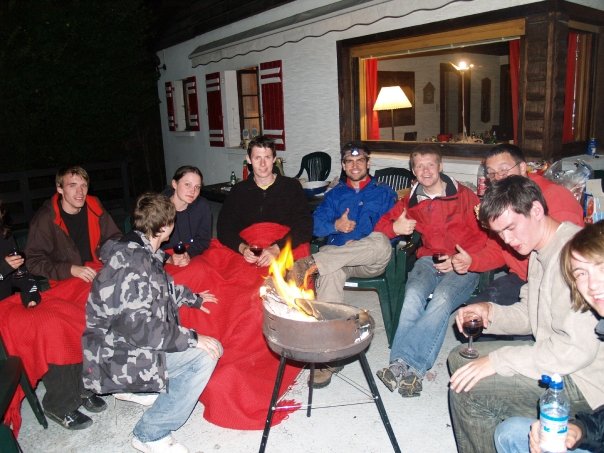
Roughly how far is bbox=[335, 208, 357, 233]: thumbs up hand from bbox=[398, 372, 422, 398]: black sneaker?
1247 mm

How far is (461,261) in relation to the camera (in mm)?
3148

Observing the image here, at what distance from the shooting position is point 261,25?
8.19 meters

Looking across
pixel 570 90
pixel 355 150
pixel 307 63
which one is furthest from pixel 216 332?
pixel 307 63

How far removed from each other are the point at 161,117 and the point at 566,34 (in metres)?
10.2

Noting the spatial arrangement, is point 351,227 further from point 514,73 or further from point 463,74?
point 463,74

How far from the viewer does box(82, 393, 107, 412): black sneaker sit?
9.93 feet

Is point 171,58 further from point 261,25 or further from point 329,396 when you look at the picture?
point 329,396

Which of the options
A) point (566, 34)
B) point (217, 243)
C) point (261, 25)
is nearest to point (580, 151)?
point (566, 34)

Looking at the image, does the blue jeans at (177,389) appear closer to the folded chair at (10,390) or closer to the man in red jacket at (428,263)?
the folded chair at (10,390)

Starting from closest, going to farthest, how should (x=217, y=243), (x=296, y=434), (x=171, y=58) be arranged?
(x=296, y=434) < (x=217, y=243) < (x=171, y=58)

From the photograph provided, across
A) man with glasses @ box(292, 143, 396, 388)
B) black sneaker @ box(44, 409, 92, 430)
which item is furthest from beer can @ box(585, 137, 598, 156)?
black sneaker @ box(44, 409, 92, 430)

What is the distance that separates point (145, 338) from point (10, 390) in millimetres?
668

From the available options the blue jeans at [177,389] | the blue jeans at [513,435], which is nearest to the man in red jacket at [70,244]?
the blue jeans at [177,389]

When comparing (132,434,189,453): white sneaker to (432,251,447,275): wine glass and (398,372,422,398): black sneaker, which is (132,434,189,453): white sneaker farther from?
(432,251,447,275): wine glass
